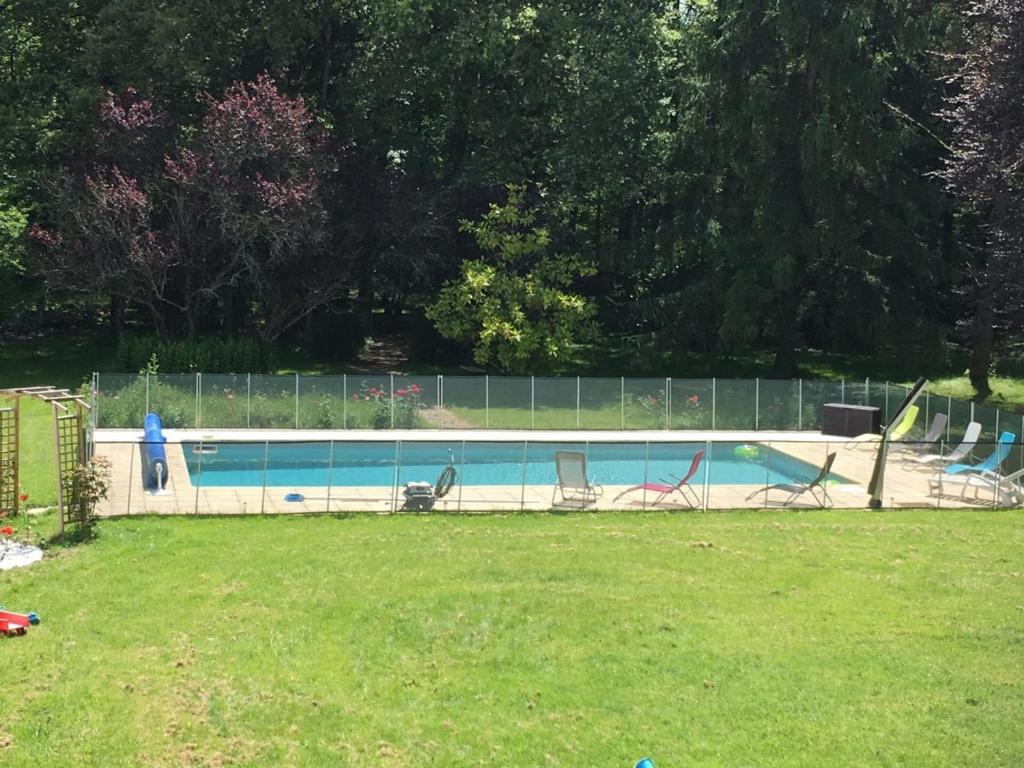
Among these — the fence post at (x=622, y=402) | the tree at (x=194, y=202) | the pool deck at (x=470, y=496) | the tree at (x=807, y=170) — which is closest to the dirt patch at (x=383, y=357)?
the tree at (x=194, y=202)

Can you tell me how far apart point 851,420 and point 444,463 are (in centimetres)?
1317

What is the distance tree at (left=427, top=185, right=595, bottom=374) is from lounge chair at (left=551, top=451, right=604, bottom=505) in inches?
552

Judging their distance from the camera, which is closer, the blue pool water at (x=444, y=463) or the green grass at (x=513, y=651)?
the green grass at (x=513, y=651)

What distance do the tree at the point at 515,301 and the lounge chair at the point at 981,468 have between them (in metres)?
14.5

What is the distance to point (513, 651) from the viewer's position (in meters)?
9.30

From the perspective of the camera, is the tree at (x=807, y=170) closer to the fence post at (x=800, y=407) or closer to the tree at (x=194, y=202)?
the fence post at (x=800, y=407)

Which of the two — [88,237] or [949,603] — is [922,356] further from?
A: [88,237]

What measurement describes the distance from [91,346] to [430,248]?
15979mm

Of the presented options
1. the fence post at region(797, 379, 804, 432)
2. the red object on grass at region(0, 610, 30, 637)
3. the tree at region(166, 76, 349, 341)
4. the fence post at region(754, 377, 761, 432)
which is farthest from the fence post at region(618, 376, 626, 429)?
the red object on grass at region(0, 610, 30, 637)

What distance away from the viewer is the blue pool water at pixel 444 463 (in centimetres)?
1602

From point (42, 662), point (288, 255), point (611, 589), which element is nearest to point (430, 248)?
point (288, 255)

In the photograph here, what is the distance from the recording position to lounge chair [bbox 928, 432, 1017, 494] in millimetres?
17938

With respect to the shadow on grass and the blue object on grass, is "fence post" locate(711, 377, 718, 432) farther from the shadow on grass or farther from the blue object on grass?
the shadow on grass

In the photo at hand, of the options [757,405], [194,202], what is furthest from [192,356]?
[757,405]
